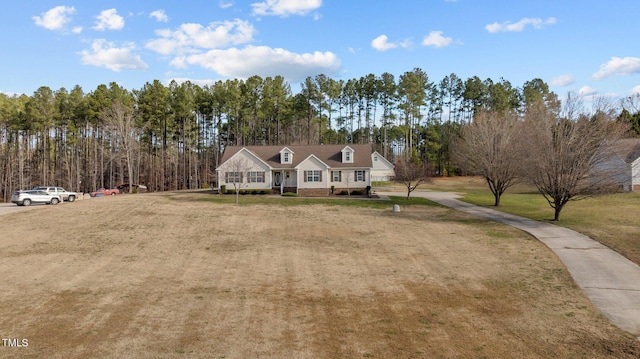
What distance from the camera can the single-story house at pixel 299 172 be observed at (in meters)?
44.9

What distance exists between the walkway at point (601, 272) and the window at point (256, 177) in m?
29.9

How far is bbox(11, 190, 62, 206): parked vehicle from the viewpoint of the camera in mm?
33625

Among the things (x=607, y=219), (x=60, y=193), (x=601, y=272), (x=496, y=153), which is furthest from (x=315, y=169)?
(x=601, y=272)

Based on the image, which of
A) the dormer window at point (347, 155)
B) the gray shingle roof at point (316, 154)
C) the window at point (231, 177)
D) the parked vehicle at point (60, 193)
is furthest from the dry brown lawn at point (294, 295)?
the dormer window at point (347, 155)

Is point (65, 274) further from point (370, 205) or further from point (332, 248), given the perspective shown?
point (370, 205)

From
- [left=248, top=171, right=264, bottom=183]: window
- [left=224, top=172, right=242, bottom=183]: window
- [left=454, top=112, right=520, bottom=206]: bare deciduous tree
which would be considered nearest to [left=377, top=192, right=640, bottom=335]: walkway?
[left=454, top=112, right=520, bottom=206]: bare deciduous tree

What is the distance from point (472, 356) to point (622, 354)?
2.78m

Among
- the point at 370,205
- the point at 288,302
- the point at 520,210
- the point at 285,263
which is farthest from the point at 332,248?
the point at 520,210

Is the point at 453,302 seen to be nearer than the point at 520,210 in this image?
Yes

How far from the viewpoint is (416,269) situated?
14109 millimetres

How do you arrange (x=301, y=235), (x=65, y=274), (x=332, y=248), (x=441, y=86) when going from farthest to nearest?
(x=441, y=86), (x=301, y=235), (x=332, y=248), (x=65, y=274)

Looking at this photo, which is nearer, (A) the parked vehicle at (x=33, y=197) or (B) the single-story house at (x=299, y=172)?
(A) the parked vehicle at (x=33, y=197)

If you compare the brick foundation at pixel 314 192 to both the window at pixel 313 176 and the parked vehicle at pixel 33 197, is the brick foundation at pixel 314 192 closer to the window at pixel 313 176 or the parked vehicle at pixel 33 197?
the window at pixel 313 176

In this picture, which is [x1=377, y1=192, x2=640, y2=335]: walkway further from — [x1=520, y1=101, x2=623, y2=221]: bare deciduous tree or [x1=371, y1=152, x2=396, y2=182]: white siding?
[x1=371, y1=152, x2=396, y2=182]: white siding
